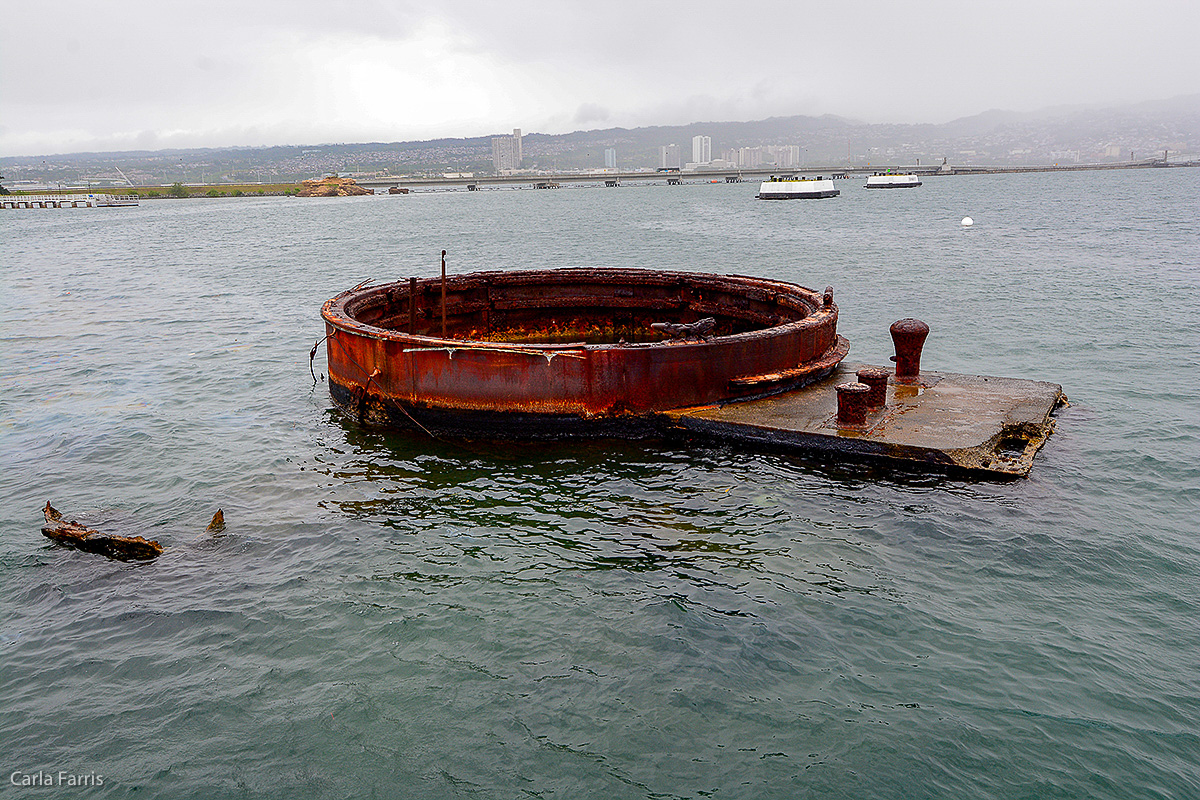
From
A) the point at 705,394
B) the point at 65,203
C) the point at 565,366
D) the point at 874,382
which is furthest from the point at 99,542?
the point at 65,203

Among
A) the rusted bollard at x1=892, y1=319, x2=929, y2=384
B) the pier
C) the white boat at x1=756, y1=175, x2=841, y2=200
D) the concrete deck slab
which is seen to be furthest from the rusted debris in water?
the pier

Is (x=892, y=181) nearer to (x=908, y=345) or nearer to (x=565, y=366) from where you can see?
(x=908, y=345)

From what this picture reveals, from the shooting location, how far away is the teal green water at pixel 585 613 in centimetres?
613

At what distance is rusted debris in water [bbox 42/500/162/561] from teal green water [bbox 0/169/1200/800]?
212 mm

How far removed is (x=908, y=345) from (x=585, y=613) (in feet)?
27.8

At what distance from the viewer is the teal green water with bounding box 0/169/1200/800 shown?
6.13m

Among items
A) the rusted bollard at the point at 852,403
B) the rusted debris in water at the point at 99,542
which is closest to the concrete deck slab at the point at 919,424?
the rusted bollard at the point at 852,403

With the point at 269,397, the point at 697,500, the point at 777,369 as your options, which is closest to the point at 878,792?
the point at 697,500

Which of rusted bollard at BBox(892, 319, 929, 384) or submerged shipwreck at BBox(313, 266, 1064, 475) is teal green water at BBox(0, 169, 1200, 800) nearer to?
submerged shipwreck at BBox(313, 266, 1064, 475)

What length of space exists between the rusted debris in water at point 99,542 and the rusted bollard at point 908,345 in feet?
38.5

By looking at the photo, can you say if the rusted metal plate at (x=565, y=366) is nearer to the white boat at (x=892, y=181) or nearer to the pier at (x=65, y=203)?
the white boat at (x=892, y=181)

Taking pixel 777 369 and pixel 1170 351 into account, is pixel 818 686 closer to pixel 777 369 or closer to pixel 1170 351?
pixel 777 369

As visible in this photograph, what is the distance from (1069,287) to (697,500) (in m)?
27.0

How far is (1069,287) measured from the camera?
30.6 metres
